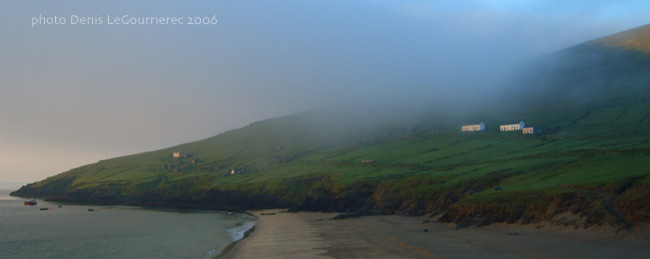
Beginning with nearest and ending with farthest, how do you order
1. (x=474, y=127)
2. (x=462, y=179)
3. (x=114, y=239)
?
1. (x=114, y=239)
2. (x=462, y=179)
3. (x=474, y=127)

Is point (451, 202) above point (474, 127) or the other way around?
the other way around

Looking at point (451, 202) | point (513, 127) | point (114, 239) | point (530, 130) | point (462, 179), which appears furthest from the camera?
point (513, 127)

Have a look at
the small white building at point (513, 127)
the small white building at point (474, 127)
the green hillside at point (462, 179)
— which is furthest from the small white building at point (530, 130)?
the small white building at point (474, 127)

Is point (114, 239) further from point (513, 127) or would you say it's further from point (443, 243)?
point (513, 127)

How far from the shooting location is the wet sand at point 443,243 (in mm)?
37156

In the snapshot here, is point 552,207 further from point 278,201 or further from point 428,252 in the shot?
point 278,201

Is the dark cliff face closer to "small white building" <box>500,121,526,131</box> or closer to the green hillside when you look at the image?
the green hillside

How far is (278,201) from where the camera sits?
117312mm

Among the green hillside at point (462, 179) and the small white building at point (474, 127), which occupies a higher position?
the small white building at point (474, 127)

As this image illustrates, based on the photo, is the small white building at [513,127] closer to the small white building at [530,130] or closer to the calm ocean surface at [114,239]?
the small white building at [530,130]

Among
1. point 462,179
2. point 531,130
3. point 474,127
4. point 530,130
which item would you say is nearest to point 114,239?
point 462,179

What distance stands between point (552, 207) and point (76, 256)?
173 feet

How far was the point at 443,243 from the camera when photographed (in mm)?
44062

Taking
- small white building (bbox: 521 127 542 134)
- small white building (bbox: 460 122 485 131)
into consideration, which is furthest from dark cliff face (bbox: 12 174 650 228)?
small white building (bbox: 460 122 485 131)
